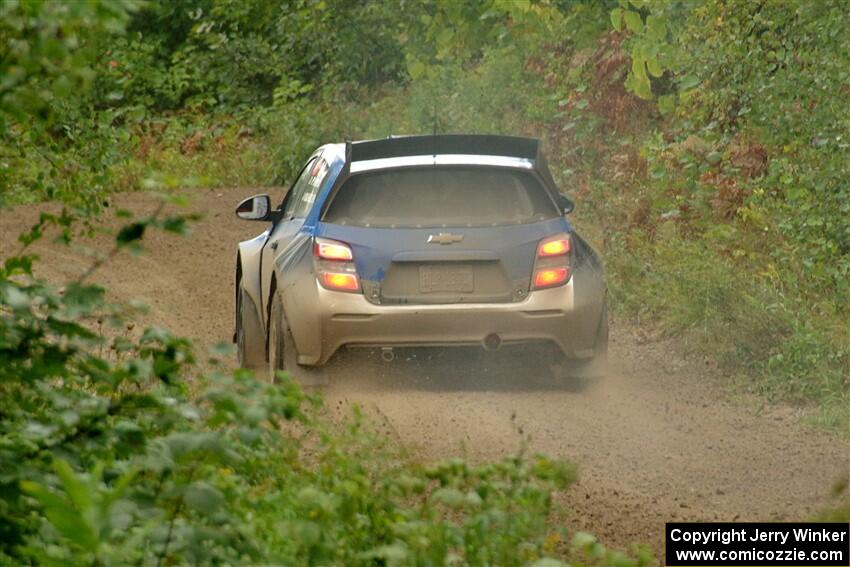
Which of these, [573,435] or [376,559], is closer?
[376,559]

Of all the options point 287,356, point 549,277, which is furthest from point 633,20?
point 287,356

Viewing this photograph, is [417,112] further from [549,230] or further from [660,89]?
[549,230]

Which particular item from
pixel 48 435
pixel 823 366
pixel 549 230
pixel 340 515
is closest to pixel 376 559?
pixel 340 515

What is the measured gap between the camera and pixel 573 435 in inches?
410

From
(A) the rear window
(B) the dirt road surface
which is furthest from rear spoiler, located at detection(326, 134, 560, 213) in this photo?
(B) the dirt road surface

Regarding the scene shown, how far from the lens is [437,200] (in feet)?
37.4

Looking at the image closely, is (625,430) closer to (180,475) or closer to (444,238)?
(444,238)

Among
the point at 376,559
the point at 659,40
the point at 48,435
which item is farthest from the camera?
the point at 659,40

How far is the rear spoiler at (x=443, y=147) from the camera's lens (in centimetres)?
1159

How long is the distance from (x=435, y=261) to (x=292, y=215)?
158 centimetres

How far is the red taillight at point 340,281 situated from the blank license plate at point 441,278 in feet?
1.33

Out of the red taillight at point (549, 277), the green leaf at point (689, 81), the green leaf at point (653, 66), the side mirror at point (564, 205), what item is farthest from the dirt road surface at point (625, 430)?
the green leaf at point (689, 81)

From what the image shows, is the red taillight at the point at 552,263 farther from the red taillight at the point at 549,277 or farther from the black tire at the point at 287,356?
the black tire at the point at 287,356

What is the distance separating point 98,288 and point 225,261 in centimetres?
1512
